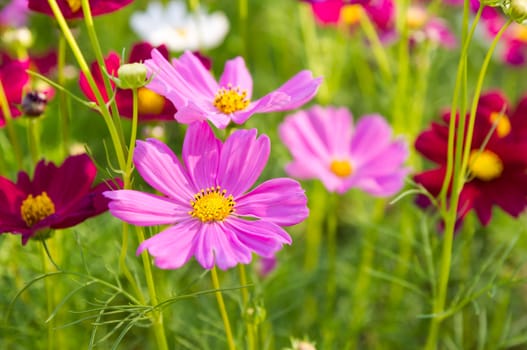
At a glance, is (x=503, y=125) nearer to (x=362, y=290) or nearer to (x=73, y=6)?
(x=362, y=290)

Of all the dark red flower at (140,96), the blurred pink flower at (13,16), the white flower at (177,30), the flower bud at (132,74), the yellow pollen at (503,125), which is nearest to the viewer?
the flower bud at (132,74)

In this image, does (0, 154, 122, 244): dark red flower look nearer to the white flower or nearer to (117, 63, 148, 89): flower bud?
(117, 63, 148, 89): flower bud

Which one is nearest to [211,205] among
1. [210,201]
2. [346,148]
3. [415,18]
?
[210,201]

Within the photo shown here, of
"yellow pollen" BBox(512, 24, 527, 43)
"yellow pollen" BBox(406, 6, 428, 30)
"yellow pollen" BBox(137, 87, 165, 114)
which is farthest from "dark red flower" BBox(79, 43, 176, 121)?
"yellow pollen" BBox(512, 24, 527, 43)

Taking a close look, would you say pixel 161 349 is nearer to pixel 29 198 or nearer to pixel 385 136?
pixel 29 198

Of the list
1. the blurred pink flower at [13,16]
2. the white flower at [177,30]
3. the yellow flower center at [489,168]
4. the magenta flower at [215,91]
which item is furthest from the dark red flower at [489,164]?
the blurred pink flower at [13,16]

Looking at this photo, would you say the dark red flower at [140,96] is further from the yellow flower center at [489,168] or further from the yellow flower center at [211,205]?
the yellow flower center at [489,168]

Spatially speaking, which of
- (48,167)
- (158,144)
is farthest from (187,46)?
(158,144)
